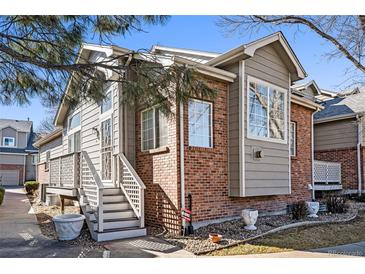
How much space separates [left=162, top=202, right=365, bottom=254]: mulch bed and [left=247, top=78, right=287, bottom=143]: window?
1970mm

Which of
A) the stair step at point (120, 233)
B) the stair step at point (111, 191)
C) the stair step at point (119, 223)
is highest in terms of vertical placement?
the stair step at point (111, 191)

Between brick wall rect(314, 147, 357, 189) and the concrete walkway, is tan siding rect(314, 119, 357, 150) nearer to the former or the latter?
brick wall rect(314, 147, 357, 189)

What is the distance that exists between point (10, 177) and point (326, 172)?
21.1 m

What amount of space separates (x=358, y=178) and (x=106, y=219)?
1000cm

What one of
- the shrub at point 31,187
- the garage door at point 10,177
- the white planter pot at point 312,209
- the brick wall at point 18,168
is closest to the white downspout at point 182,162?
the white planter pot at point 312,209

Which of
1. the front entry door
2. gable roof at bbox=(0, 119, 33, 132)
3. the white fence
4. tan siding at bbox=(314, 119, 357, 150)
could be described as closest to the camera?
the front entry door

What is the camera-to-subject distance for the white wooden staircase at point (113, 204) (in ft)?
20.2

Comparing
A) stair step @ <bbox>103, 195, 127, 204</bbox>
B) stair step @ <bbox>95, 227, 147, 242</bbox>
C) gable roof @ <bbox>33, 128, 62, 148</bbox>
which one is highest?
gable roof @ <bbox>33, 128, 62, 148</bbox>

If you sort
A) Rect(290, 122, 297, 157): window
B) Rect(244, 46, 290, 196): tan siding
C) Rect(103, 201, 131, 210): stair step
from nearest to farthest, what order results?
Rect(103, 201, 131, 210): stair step → Rect(244, 46, 290, 196): tan siding → Rect(290, 122, 297, 157): window

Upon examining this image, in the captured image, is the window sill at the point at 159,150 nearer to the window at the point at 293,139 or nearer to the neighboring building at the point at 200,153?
the neighboring building at the point at 200,153

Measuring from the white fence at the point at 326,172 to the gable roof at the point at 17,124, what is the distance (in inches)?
902

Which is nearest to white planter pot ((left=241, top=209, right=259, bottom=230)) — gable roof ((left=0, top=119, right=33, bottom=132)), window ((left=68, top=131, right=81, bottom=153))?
window ((left=68, top=131, right=81, bottom=153))

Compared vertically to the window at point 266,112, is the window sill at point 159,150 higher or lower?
lower

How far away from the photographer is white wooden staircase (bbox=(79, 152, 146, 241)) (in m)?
6.15
